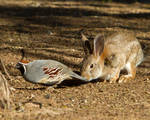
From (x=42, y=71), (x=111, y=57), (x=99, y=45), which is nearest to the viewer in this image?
(x=42, y=71)

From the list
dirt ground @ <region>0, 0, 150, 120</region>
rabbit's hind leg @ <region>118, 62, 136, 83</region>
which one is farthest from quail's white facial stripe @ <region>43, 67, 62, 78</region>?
rabbit's hind leg @ <region>118, 62, 136, 83</region>

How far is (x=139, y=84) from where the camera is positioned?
7.09m

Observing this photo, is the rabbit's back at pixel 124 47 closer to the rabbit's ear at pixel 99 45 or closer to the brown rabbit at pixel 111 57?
the brown rabbit at pixel 111 57


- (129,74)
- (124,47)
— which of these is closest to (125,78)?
(129,74)

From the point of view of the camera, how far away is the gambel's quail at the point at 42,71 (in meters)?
5.87

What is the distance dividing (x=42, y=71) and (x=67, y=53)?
116 inches

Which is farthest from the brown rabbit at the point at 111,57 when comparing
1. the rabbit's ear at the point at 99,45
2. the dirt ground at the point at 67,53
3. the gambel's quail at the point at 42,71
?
the gambel's quail at the point at 42,71

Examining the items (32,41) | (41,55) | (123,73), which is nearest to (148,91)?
(123,73)

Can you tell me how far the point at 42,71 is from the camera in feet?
Answer: 19.4

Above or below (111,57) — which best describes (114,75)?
below

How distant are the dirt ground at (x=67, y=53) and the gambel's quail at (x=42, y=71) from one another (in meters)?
0.24

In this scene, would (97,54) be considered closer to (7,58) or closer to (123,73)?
(123,73)

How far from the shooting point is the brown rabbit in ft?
22.9

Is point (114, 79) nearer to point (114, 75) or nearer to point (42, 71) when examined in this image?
point (114, 75)
